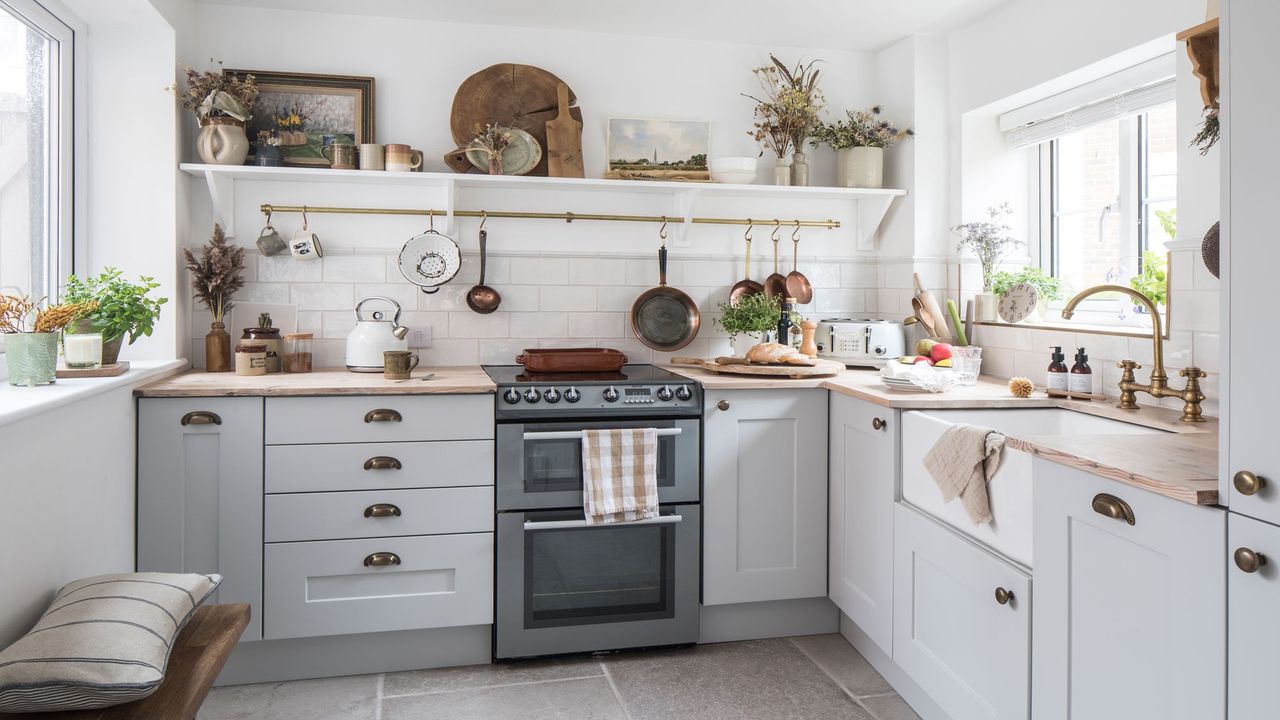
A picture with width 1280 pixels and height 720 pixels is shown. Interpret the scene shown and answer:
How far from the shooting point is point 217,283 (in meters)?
3.08

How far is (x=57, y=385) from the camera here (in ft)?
7.05

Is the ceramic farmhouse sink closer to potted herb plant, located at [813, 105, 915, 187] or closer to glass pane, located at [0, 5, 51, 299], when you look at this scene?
potted herb plant, located at [813, 105, 915, 187]

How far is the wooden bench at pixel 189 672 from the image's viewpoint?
1380 mm

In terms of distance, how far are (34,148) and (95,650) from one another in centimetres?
189

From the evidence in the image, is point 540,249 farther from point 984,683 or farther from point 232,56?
point 984,683

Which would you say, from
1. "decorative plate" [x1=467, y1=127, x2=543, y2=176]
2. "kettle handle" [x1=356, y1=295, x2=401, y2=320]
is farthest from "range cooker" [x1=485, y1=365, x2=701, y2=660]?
"decorative plate" [x1=467, y1=127, x2=543, y2=176]

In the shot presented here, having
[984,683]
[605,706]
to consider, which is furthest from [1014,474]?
[605,706]

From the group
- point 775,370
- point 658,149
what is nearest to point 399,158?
point 658,149

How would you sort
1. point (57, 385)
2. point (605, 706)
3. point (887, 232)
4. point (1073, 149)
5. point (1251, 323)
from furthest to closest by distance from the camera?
point (887, 232), point (1073, 149), point (605, 706), point (57, 385), point (1251, 323)

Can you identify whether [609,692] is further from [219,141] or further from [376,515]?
[219,141]

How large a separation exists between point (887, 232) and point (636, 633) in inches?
76.7

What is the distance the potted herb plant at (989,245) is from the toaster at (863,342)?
317 millimetres

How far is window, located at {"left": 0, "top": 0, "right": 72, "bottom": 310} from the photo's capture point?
2.42 metres

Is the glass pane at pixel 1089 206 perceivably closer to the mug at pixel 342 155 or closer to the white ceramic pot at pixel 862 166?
the white ceramic pot at pixel 862 166
